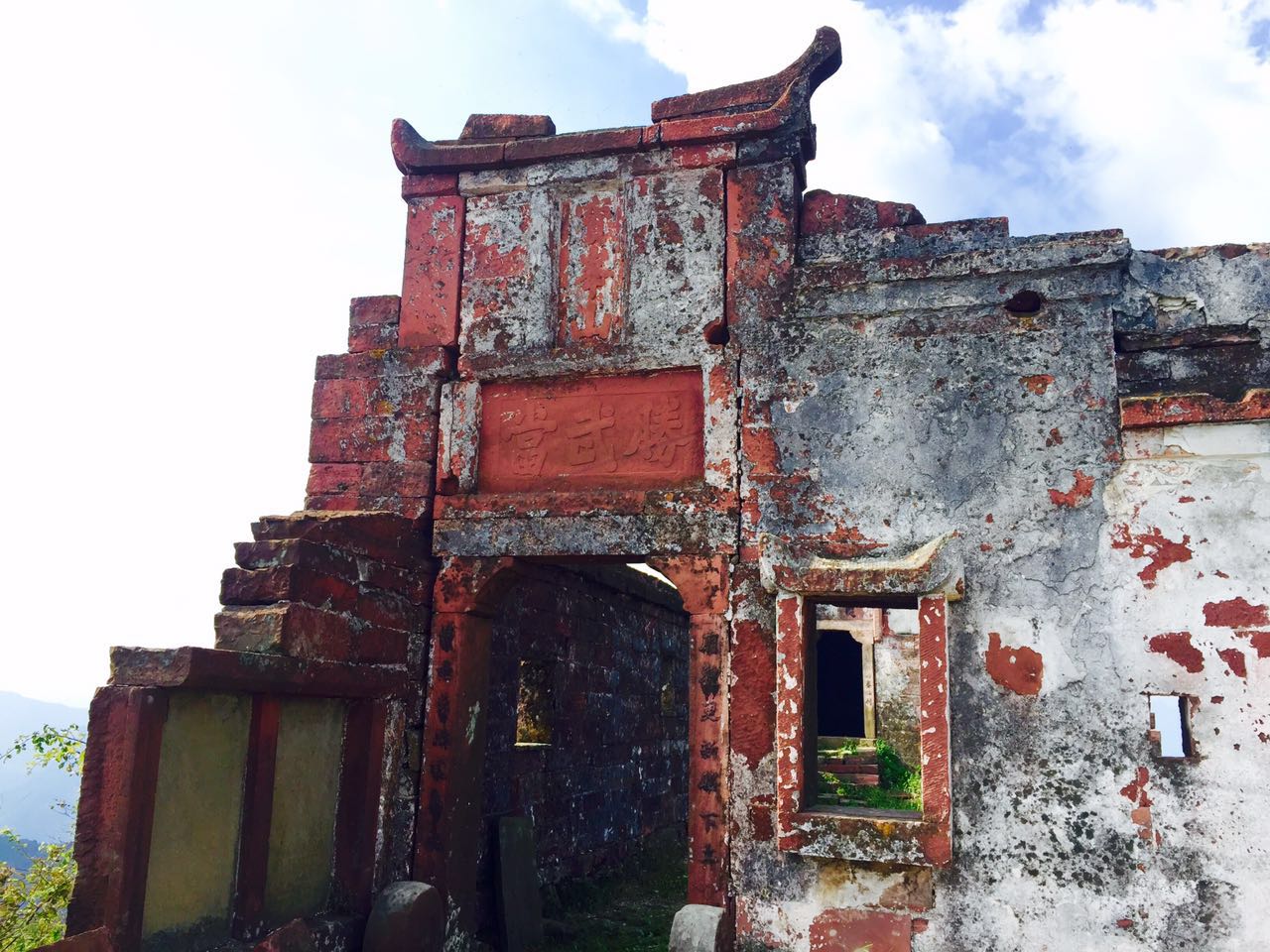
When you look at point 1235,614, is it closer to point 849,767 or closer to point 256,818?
point 256,818

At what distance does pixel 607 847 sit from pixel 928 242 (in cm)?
565

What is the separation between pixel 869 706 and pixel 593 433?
10548 mm

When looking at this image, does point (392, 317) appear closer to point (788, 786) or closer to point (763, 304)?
point (763, 304)

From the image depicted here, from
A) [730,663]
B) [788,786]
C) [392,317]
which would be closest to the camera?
[788,786]

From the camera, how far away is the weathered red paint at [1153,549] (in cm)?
455

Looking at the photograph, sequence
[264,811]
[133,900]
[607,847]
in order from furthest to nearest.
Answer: [607,847] < [264,811] < [133,900]

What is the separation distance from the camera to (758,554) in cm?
507

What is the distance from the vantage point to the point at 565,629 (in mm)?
7773

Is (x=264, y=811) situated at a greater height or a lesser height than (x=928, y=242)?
lesser

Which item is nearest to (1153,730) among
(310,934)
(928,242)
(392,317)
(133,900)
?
(928,242)

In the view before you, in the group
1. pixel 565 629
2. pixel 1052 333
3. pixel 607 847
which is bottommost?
pixel 607 847

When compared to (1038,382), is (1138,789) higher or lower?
lower

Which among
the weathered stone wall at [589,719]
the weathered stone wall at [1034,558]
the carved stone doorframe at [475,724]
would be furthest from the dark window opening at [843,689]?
the weathered stone wall at [1034,558]

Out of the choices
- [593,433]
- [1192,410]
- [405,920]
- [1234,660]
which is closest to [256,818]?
[405,920]
